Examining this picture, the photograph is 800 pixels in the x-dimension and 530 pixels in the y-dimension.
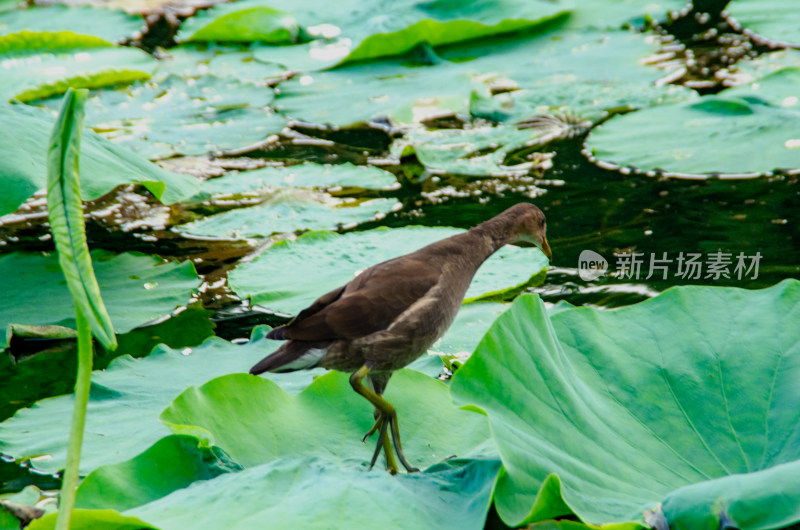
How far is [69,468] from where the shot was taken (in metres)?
1.25

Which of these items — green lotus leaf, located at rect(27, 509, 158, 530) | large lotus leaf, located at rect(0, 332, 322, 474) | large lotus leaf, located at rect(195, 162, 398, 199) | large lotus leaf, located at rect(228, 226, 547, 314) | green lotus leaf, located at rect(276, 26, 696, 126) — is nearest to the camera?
green lotus leaf, located at rect(27, 509, 158, 530)

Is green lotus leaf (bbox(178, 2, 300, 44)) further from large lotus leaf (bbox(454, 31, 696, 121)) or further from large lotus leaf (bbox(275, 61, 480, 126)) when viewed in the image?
large lotus leaf (bbox(454, 31, 696, 121))

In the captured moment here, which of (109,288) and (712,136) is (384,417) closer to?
(109,288)

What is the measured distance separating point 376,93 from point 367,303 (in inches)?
128

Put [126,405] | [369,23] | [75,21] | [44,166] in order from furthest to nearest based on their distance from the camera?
[75,21]
[369,23]
[44,166]
[126,405]

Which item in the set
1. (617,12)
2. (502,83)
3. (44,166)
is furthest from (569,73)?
(44,166)

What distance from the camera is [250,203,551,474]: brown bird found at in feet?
6.26

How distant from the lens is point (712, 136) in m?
3.86

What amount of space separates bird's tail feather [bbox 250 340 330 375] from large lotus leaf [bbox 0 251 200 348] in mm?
1059

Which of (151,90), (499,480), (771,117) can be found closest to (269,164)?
(151,90)

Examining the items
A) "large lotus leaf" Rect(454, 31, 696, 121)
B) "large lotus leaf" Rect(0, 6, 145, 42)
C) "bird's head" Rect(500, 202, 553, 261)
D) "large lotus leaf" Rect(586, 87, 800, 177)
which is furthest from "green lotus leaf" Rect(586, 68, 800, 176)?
"large lotus leaf" Rect(0, 6, 145, 42)

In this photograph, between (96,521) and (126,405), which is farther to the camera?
(126,405)

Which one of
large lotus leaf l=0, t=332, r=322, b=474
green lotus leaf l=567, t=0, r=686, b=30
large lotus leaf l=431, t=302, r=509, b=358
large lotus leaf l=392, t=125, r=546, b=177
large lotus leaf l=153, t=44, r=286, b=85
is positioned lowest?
large lotus leaf l=431, t=302, r=509, b=358

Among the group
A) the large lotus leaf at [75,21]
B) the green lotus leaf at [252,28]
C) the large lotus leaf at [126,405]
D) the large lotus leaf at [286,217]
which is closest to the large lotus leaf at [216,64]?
the green lotus leaf at [252,28]
